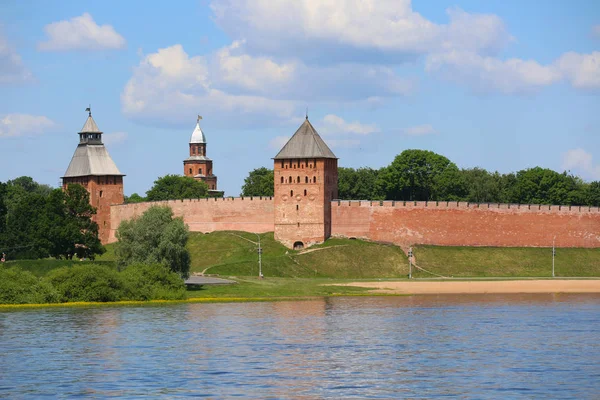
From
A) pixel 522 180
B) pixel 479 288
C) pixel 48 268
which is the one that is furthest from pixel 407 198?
pixel 48 268

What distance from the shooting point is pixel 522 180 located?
99500 mm

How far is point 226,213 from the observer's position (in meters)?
84.8

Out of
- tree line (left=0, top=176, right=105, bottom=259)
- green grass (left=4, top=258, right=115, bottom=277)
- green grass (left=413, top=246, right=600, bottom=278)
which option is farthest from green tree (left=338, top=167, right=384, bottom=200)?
green grass (left=4, top=258, right=115, bottom=277)

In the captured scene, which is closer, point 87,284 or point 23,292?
point 23,292

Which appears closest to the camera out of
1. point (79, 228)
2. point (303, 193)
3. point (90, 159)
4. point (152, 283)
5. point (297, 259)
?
point (152, 283)

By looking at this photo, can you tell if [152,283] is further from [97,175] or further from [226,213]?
[97,175]

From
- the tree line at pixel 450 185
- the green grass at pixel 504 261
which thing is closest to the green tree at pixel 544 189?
the tree line at pixel 450 185

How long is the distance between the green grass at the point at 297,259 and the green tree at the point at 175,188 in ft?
127

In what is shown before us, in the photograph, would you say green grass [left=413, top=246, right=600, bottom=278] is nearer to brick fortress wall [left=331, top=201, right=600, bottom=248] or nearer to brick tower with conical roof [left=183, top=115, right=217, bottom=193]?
brick fortress wall [left=331, top=201, right=600, bottom=248]

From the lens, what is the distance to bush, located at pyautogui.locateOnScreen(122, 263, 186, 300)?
54.6 meters

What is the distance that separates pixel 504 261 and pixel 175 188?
52084 mm

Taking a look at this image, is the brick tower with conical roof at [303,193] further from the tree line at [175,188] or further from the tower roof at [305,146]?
the tree line at [175,188]

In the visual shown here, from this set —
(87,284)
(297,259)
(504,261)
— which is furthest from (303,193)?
(87,284)

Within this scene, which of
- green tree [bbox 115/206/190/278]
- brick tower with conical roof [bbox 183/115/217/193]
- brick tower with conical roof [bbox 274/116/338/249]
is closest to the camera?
green tree [bbox 115/206/190/278]
